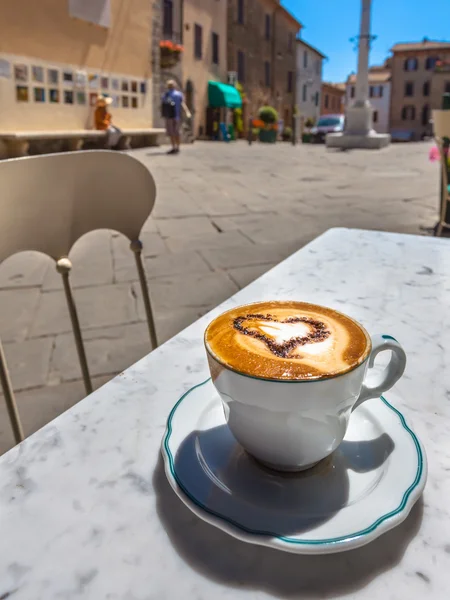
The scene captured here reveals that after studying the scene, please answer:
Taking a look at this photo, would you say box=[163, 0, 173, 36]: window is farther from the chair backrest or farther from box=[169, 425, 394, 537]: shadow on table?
box=[169, 425, 394, 537]: shadow on table

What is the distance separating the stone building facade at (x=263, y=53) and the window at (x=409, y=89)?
1658 centimetres

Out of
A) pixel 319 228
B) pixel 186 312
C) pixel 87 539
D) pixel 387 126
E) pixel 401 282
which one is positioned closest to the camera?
pixel 87 539

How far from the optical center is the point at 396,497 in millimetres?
382

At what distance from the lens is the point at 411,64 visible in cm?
3862

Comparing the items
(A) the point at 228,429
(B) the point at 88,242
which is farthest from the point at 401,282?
(B) the point at 88,242

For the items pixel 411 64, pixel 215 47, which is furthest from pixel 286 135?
pixel 411 64

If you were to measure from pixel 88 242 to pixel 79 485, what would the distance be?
3.50 m

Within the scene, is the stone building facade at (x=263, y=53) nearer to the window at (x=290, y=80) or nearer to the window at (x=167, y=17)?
the window at (x=290, y=80)

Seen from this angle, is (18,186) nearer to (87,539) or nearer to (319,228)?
(87,539)

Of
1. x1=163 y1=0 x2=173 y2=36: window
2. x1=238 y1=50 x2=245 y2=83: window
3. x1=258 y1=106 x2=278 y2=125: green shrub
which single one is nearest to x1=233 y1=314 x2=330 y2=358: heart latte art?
x1=163 y1=0 x2=173 y2=36: window

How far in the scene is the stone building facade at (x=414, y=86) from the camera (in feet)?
124

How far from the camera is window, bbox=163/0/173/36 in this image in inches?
619

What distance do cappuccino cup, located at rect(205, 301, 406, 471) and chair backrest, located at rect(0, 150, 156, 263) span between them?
27.9 inches

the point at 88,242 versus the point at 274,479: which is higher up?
the point at 274,479
